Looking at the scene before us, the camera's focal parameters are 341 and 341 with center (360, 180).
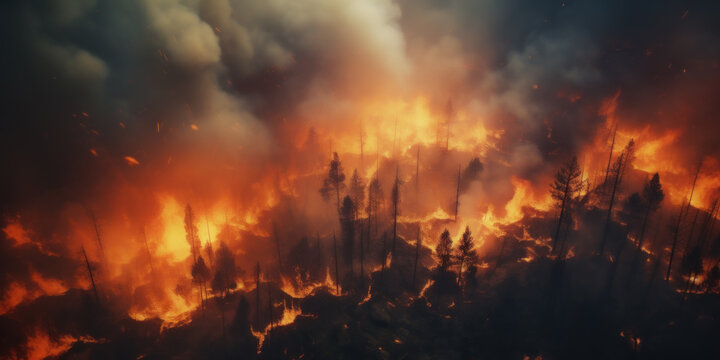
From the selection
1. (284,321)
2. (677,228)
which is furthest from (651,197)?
(284,321)

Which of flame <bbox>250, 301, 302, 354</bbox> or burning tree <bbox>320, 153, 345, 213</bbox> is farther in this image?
burning tree <bbox>320, 153, 345, 213</bbox>

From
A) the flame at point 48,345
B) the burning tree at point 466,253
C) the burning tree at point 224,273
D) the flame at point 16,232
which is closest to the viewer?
the burning tree at point 466,253

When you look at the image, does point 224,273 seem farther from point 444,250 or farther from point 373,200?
point 444,250

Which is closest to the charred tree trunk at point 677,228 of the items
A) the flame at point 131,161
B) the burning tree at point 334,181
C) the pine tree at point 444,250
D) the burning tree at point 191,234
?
the pine tree at point 444,250

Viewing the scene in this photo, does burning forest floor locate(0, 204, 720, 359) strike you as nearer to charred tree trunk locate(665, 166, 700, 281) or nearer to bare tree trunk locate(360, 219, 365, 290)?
bare tree trunk locate(360, 219, 365, 290)

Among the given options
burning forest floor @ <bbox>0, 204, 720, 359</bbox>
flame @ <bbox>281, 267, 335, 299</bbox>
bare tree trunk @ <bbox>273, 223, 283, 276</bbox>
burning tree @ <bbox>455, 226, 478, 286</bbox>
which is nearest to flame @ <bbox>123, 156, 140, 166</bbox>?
burning forest floor @ <bbox>0, 204, 720, 359</bbox>

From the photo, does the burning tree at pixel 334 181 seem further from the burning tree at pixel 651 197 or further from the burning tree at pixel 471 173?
the burning tree at pixel 651 197
